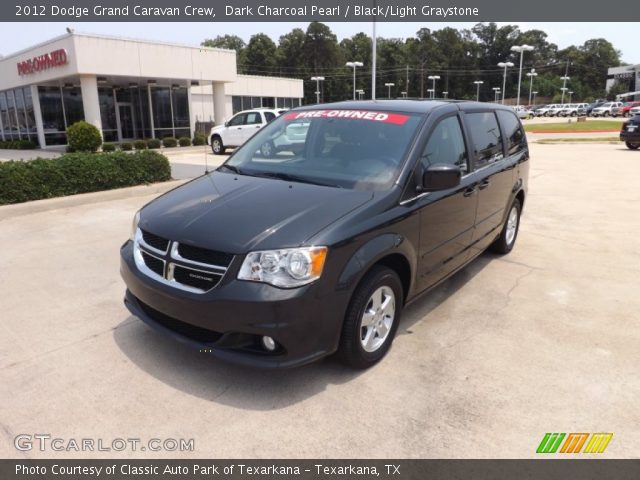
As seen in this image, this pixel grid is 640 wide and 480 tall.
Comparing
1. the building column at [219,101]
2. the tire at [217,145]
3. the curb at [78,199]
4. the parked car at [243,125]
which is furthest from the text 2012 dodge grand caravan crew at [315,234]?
the building column at [219,101]

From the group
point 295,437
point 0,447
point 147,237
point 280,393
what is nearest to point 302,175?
point 147,237

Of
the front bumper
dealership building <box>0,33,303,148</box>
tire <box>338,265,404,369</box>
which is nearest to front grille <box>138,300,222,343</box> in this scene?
the front bumper

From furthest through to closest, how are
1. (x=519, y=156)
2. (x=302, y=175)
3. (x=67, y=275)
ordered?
1. (x=519, y=156)
2. (x=67, y=275)
3. (x=302, y=175)

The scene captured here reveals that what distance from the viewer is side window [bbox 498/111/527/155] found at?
18.4 feet

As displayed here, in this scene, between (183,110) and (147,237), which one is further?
(183,110)

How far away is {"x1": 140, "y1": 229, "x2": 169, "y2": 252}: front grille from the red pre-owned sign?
851 inches

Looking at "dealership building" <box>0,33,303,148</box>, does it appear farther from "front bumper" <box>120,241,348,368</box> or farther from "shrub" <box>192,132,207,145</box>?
"front bumper" <box>120,241,348,368</box>

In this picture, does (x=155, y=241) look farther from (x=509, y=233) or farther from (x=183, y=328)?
(x=509, y=233)

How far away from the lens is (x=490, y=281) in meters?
5.25

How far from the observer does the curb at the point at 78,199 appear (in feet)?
25.4

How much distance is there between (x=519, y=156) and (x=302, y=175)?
3368 millimetres

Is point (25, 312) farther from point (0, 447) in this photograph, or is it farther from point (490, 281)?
point (490, 281)

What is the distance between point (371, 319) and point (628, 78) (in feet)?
413

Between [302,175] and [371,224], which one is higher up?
[302,175]
